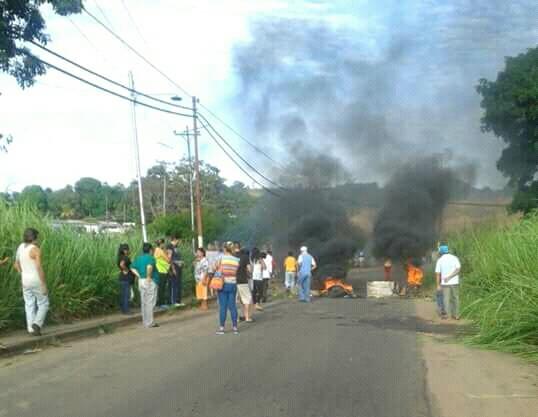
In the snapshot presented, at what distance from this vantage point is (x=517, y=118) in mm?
33625

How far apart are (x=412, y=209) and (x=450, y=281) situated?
2137 centimetres

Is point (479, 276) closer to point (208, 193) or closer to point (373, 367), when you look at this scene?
point (373, 367)

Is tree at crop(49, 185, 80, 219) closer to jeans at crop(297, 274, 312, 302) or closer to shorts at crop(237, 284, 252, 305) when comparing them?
jeans at crop(297, 274, 312, 302)

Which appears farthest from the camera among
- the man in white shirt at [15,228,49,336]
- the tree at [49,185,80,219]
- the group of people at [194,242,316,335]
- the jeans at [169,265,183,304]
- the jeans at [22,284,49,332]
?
the tree at [49,185,80,219]

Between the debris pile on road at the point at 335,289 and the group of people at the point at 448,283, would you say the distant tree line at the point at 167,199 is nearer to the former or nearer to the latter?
the debris pile on road at the point at 335,289

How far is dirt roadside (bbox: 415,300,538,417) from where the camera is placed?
759 centimetres

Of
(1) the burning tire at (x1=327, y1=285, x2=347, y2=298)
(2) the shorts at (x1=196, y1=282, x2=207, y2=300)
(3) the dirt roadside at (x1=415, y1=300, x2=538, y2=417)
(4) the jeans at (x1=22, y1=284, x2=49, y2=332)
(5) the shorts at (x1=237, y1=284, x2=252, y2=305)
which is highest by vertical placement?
(4) the jeans at (x1=22, y1=284, x2=49, y2=332)

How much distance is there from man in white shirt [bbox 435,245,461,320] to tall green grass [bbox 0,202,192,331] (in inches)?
294

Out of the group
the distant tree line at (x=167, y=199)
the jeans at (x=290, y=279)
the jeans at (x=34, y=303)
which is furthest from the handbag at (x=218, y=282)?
the distant tree line at (x=167, y=199)

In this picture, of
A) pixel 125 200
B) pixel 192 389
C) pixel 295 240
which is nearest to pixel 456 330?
pixel 192 389

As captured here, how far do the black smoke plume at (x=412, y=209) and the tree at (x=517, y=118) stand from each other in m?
3.56

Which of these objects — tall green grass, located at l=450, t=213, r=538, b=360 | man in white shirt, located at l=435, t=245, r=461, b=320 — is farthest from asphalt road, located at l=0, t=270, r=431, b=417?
man in white shirt, located at l=435, t=245, r=461, b=320

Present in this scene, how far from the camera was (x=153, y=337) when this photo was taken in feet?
43.8

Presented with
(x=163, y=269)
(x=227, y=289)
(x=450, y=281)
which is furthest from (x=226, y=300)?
(x=450, y=281)
